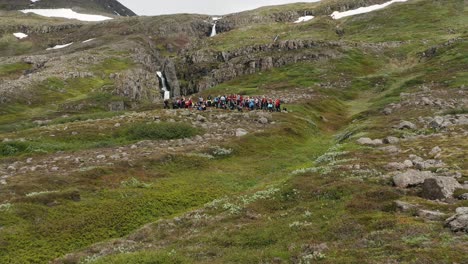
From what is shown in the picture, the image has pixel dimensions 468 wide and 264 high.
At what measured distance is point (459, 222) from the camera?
16.8m

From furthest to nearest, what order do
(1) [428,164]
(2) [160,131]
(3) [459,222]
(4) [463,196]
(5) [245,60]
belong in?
(5) [245,60]
(2) [160,131]
(1) [428,164]
(4) [463,196]
(3) [459,222]

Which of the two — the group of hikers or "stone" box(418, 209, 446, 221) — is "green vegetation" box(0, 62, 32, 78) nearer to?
the group of hikers

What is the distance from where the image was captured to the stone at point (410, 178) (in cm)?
2350

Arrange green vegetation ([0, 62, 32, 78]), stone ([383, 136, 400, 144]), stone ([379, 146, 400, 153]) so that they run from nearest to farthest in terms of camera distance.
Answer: stone ([379, 146, 400, 153]) < stone ([383, 136, 400, 144]) < green vegetation ([0, 62, 32, 78])

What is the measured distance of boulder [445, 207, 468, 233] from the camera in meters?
16.5

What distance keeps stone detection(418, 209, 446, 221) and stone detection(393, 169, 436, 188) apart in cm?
425

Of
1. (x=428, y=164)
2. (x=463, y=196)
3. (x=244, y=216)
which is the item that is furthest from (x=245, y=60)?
(x=463, y=196)

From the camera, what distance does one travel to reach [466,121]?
145ft

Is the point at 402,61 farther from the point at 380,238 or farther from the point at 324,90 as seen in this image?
the point at 380,238

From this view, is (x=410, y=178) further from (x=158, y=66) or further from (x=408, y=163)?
(x=158, y=66)

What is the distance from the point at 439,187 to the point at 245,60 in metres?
119

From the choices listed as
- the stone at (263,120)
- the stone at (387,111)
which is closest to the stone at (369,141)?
the stone at (263,120)

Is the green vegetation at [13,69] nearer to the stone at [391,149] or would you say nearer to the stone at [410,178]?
the stone at [391,149]

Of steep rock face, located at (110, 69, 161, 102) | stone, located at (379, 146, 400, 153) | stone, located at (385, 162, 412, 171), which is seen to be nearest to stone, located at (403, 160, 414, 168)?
stone, located at (385, 162, 412, 171)
